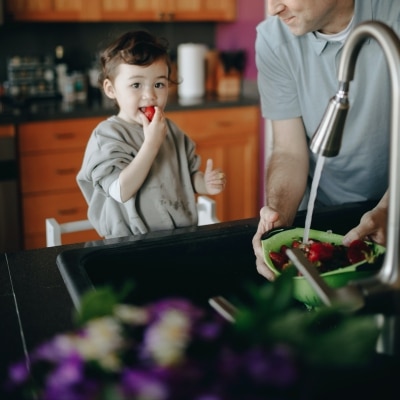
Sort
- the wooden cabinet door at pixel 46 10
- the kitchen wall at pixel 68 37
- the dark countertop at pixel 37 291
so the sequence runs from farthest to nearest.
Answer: the kitchen wall at pixel 68 37
the wooden cabinet door at pixel 46 10
the dark countertop at pixel 37 291

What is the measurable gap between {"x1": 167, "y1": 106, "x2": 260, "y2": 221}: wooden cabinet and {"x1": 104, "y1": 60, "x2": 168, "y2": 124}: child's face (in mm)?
1743

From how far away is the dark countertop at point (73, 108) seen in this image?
9.80 feet

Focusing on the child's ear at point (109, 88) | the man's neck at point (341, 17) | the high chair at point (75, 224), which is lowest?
the high chair at point (75, 224)

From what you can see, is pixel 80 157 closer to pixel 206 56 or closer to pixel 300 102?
pixel 206 56

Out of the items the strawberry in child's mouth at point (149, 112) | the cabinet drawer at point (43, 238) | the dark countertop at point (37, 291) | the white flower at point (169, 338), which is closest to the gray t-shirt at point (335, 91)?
the dark countertop at point (37, 291)

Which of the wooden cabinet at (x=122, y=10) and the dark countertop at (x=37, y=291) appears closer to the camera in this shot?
the dark countertop at (x=37, y=291)

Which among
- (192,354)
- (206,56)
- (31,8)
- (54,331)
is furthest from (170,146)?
(206,56)

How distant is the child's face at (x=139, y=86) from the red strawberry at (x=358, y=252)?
2.01 ft

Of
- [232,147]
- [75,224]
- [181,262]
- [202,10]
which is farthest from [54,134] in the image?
[181,262]

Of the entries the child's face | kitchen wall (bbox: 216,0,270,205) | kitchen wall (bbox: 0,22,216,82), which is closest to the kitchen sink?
the child's face

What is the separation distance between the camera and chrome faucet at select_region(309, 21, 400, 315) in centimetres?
76

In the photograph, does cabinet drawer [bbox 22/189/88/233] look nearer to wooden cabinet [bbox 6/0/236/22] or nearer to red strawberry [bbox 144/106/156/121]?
wooden cabinet [bbox 6/0/236/22]

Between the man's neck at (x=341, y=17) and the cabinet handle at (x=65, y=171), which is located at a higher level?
the man's neck at (x=341, y=17)

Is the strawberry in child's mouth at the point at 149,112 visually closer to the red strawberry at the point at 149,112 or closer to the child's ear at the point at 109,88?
the red strawberry at the point at 149,112
